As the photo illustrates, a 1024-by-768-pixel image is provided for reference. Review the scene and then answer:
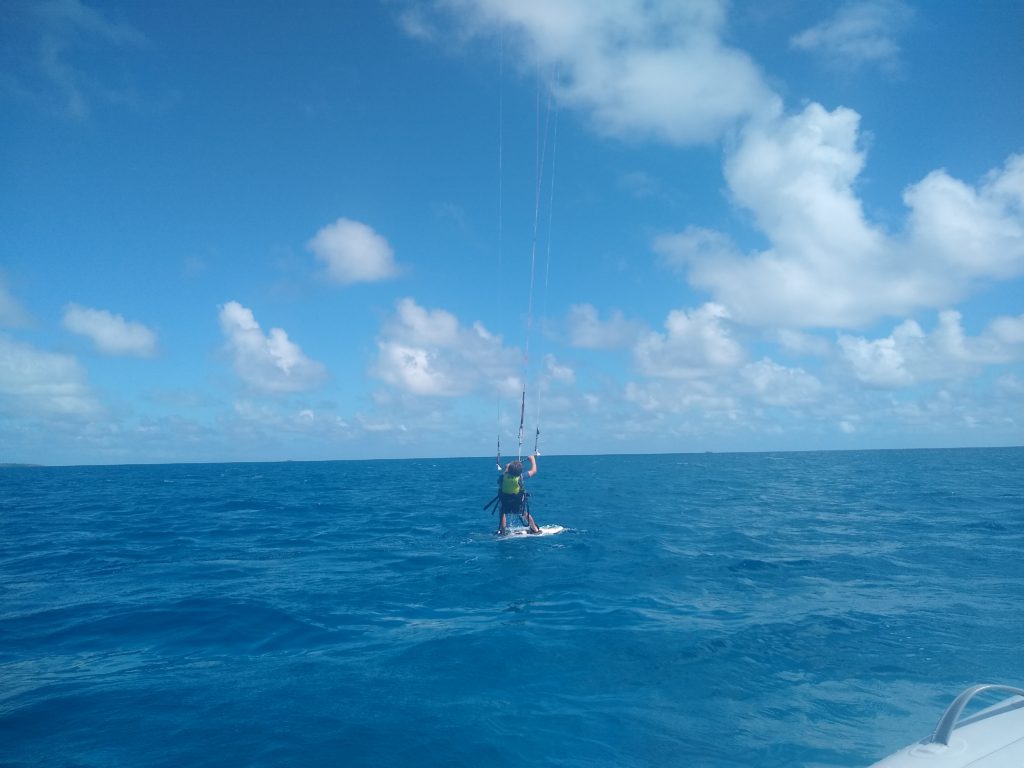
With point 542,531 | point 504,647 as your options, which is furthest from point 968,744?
point 542,531

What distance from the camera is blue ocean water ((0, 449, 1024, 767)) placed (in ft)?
29.1

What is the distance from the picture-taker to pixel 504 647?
41.4 ft

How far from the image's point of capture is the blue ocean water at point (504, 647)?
8.87 m

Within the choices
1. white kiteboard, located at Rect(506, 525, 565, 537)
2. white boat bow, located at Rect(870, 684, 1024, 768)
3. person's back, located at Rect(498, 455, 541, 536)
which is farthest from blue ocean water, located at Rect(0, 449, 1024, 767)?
white boat bow, located at Rect(870, 684, 1024, 768)

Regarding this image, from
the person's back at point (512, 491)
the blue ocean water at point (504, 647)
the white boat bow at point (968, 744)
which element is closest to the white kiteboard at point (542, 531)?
the person's back at point (512, 491)

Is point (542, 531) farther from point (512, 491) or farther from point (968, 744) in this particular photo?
point (968, 744)

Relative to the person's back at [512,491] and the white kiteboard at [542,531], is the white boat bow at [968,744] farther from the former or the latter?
the white kiteboard at [542,531]

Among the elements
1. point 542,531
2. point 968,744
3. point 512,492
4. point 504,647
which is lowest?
point 542,531

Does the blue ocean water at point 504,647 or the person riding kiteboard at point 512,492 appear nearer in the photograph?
the blue ocean water at point 504,647

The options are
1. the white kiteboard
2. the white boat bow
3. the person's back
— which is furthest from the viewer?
the white kiteboard

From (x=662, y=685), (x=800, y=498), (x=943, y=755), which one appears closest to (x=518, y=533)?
(x=662, y=685)

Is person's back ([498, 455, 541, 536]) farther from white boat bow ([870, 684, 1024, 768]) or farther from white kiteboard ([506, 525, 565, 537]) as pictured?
white boat bow ([870, 684, 1024, 768])

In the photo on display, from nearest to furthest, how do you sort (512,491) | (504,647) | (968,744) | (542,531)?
(968,744)
(504,647)
(512,491)
(542,531)

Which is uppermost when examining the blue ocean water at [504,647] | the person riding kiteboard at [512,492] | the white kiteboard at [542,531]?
the person riding kiteboard at [512,492]
